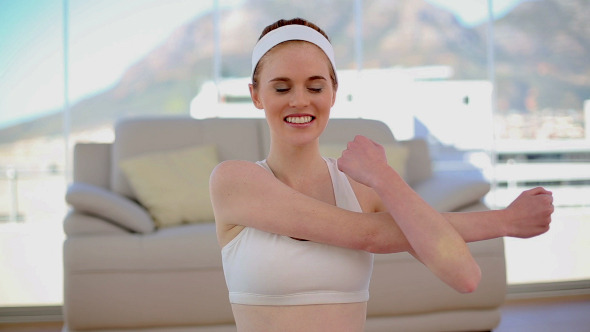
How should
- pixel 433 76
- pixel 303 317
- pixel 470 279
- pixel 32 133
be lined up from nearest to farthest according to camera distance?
pixel 470 279 → pixel 303 317 → pixel 32 133 → pixel 433 76

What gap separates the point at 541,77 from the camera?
20.7ft

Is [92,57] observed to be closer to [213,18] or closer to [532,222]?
[213,18]

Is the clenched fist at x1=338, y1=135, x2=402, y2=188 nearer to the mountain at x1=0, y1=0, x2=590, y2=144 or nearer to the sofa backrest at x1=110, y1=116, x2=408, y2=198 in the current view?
the sofa backrest at x1=110, y1=116, x2=408, y2=198

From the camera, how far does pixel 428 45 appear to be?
20.8ft

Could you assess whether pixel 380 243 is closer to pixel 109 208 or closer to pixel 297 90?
pixel 297 90

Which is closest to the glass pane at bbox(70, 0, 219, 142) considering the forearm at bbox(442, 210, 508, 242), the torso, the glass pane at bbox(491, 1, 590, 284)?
the glass pane at bbox(491, 1, 590, 284)

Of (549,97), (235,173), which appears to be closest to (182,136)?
(235,173)

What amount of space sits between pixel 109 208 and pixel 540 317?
2331 millimetres

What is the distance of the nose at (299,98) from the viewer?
3.78 ft

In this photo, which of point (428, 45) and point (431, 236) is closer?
point (431, 236)

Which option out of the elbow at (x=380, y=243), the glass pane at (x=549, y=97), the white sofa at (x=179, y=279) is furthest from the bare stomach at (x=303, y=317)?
the glass pane at (x=549, y=97)

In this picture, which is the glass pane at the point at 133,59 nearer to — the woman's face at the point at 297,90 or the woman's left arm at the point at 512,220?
the woman's face at the point at 297,90

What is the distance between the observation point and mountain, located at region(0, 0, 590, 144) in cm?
585

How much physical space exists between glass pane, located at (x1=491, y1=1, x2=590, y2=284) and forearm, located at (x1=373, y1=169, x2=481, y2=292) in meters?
5.22
